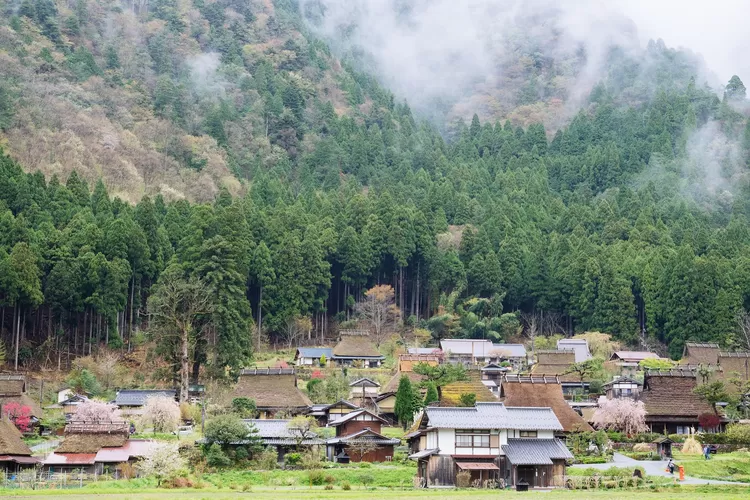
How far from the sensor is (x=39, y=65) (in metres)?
101

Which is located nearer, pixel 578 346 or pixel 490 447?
pixel 490 447

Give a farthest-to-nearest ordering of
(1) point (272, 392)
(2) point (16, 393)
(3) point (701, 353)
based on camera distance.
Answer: (3) point (701, 353), (1) point (272, 392), (2) point (16, 393)

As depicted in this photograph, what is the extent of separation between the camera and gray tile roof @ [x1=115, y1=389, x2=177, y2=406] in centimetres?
5375

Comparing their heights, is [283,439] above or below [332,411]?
below

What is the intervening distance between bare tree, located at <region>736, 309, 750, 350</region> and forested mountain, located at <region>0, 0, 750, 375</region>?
0.57 m

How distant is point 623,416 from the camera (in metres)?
49.5

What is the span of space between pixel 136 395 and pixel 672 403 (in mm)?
27135

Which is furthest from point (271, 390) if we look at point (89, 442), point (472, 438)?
point (472, 438)

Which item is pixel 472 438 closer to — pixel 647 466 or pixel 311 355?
pixel 647 466

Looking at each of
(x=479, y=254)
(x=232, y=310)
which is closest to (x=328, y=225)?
(x=479, y=254)

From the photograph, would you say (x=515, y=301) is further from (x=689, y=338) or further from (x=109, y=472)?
(x=109, y=472)

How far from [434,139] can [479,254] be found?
38.6m

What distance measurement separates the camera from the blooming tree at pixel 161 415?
1964 inches

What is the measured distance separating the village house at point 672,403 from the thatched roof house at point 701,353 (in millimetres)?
12128
